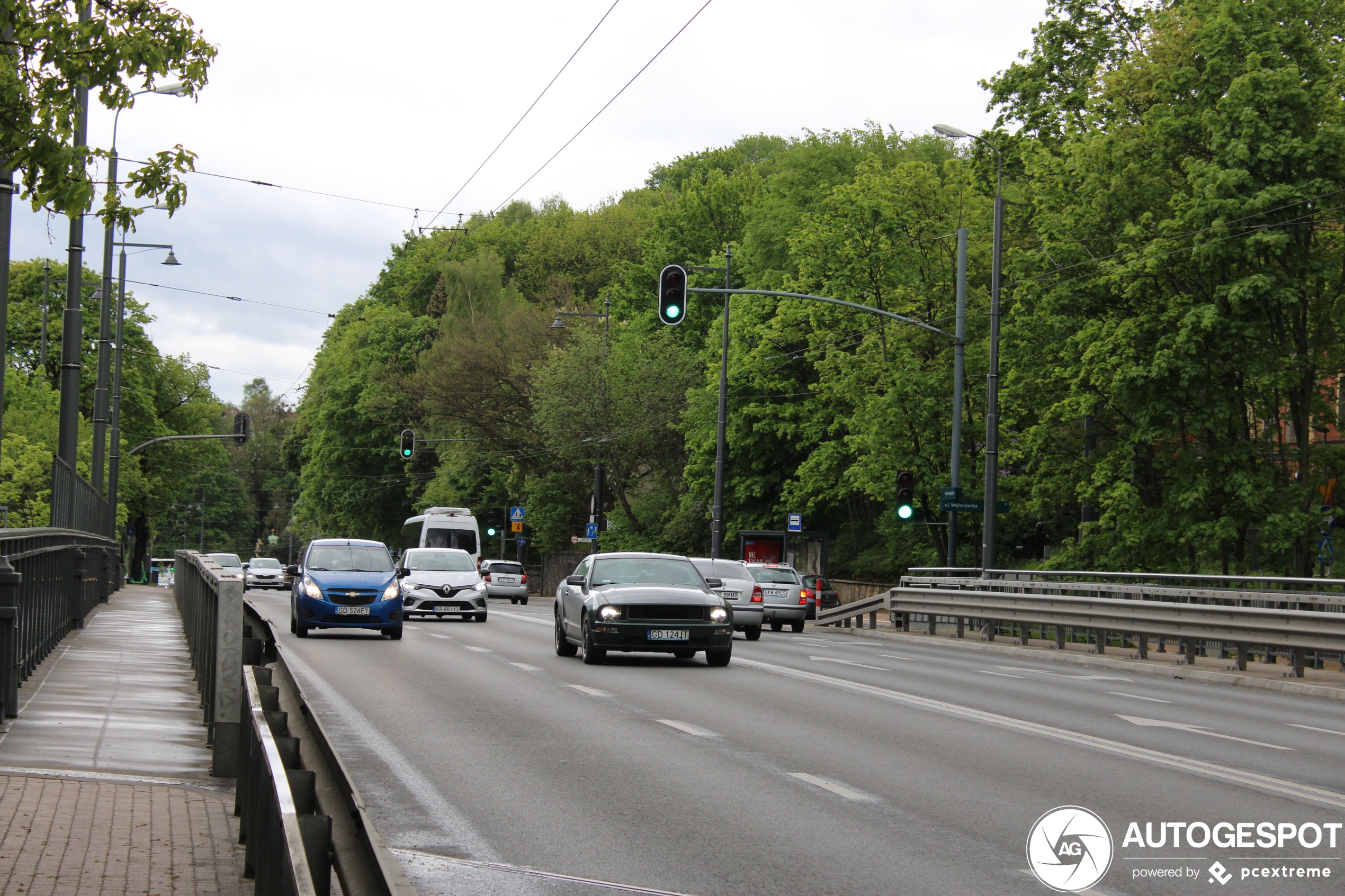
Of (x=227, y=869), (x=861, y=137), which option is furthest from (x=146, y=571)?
(x=227, y=869)

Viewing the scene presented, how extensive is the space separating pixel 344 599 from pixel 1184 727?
14.7 metres

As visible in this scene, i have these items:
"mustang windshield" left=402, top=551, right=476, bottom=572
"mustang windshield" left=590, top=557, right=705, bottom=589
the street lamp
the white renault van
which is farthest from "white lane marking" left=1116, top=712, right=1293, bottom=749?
the white renault van

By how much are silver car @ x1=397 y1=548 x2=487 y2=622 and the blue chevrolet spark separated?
569cm

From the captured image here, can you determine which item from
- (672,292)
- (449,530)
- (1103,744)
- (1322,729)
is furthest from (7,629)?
(449,530)

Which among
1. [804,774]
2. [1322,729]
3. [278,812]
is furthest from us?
[1322,729]

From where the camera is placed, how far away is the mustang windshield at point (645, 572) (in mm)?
20688

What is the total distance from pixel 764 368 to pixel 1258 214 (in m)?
23.9

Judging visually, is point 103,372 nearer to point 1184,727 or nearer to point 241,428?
point 241,428

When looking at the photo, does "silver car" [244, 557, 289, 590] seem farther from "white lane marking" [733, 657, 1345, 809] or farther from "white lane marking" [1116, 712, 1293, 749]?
"white lane marking" [1116, 712, 1293, 749]

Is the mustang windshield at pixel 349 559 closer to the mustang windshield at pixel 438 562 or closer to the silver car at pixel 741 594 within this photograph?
the mustang windshield at pixel 438 562

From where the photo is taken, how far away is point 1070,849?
25.0 feet

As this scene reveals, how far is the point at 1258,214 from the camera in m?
29.5

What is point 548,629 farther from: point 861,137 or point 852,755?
point 861,137

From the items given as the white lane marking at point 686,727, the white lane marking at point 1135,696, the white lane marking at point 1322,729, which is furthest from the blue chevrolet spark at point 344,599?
the white lane marking at point 1322,729
